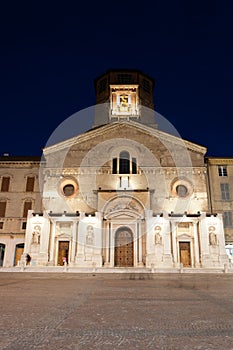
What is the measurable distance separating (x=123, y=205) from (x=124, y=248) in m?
4.51

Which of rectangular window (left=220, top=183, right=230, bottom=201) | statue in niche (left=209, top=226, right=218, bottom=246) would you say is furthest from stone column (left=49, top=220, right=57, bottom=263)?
rectangular window (left=220, top=183, right=230, bottom=201)

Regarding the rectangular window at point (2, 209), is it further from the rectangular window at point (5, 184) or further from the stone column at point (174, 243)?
the stone column at point (174, 243)

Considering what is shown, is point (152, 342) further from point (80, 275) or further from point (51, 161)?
point (51, 161)

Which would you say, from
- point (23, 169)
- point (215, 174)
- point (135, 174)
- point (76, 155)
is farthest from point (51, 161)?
point (215, 174)

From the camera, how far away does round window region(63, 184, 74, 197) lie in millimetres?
32844

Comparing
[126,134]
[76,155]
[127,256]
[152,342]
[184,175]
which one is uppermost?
[126,134]

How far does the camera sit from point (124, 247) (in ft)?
103

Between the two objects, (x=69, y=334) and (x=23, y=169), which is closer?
(x=69, y=334)

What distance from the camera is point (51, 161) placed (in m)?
34.1

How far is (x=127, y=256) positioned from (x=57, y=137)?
16.7 metres

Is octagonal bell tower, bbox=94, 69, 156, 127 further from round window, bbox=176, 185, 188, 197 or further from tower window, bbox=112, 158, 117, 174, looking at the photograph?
round window, bbox=176, 185, 188, 197

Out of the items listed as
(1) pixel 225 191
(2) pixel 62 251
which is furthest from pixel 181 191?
(2) pixel 62 251

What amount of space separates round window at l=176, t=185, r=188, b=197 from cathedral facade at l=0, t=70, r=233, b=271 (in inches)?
4.3

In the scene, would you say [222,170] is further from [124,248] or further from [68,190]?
[68,190]
